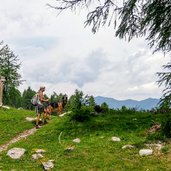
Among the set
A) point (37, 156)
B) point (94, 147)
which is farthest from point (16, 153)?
point (94, 147)

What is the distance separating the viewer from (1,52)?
69.1 meters

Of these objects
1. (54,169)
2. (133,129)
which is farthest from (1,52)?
(54,169)

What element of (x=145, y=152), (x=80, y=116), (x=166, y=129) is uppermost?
(x=80, y=116)

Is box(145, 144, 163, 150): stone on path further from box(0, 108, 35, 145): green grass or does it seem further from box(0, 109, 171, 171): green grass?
box(0, 108, 35, 145): green grass

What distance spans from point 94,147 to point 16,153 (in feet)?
10.4

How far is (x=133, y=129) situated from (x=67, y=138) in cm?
334

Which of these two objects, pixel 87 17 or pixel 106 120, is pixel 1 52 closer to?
Result: pixel 106 120

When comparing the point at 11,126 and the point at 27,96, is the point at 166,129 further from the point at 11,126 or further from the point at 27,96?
the point at 27,96

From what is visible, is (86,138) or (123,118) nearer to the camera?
(86,138)

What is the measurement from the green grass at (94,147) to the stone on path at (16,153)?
0.55ft

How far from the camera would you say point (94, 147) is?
1817 centimetres

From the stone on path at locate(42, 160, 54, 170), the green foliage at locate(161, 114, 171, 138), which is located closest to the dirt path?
the stone on path at locate(42, 160, 54, 170)

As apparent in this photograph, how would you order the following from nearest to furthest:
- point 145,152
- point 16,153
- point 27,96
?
point 145,152
point 16,153
point 27,96

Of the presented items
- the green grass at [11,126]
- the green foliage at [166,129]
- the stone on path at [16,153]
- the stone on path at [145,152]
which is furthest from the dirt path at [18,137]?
the green foliage at [166,129]
